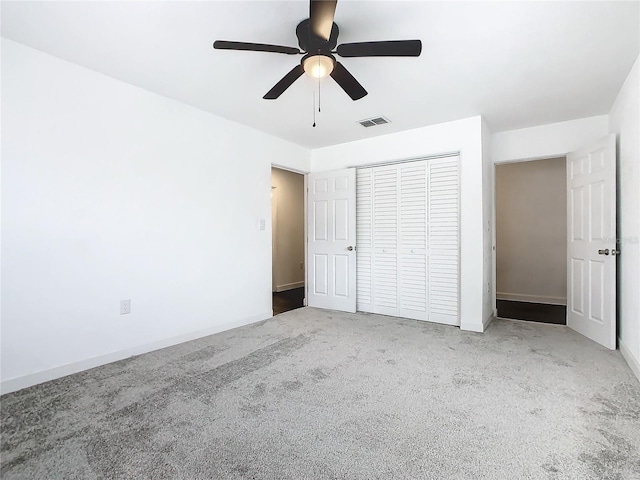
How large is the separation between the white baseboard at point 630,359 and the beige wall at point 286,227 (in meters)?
4.99

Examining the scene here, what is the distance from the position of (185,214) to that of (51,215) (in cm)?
110

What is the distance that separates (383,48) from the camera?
72.6 inches

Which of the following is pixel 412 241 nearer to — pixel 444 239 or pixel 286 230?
pixel 444 239

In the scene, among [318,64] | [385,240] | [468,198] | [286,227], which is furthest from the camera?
[286,227]

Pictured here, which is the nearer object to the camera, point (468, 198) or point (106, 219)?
point (106, 219)

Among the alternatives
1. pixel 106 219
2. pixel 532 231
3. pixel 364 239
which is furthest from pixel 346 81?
pixel 532 231

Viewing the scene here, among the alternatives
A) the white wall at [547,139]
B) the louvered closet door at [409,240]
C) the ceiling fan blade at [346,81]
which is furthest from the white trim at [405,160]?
the ceiling fan blade at [346,81]

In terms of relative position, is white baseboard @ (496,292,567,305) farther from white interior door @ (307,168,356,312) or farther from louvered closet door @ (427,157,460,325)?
white interior door @ (307,168,356,312)

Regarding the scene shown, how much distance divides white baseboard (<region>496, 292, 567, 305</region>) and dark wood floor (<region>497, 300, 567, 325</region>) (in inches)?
5.8

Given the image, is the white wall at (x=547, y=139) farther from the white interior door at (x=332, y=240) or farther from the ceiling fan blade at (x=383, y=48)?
the ceiling fan blade at (x=383, y=48)

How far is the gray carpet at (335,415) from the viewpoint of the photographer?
1.49 m

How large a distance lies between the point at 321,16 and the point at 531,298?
5.69 metres

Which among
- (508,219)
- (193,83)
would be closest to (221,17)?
(193,83)

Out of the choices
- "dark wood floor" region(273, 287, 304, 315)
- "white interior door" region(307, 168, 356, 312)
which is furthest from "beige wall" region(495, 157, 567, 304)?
"dark wood floor" region(273, 287, 304, 315)
